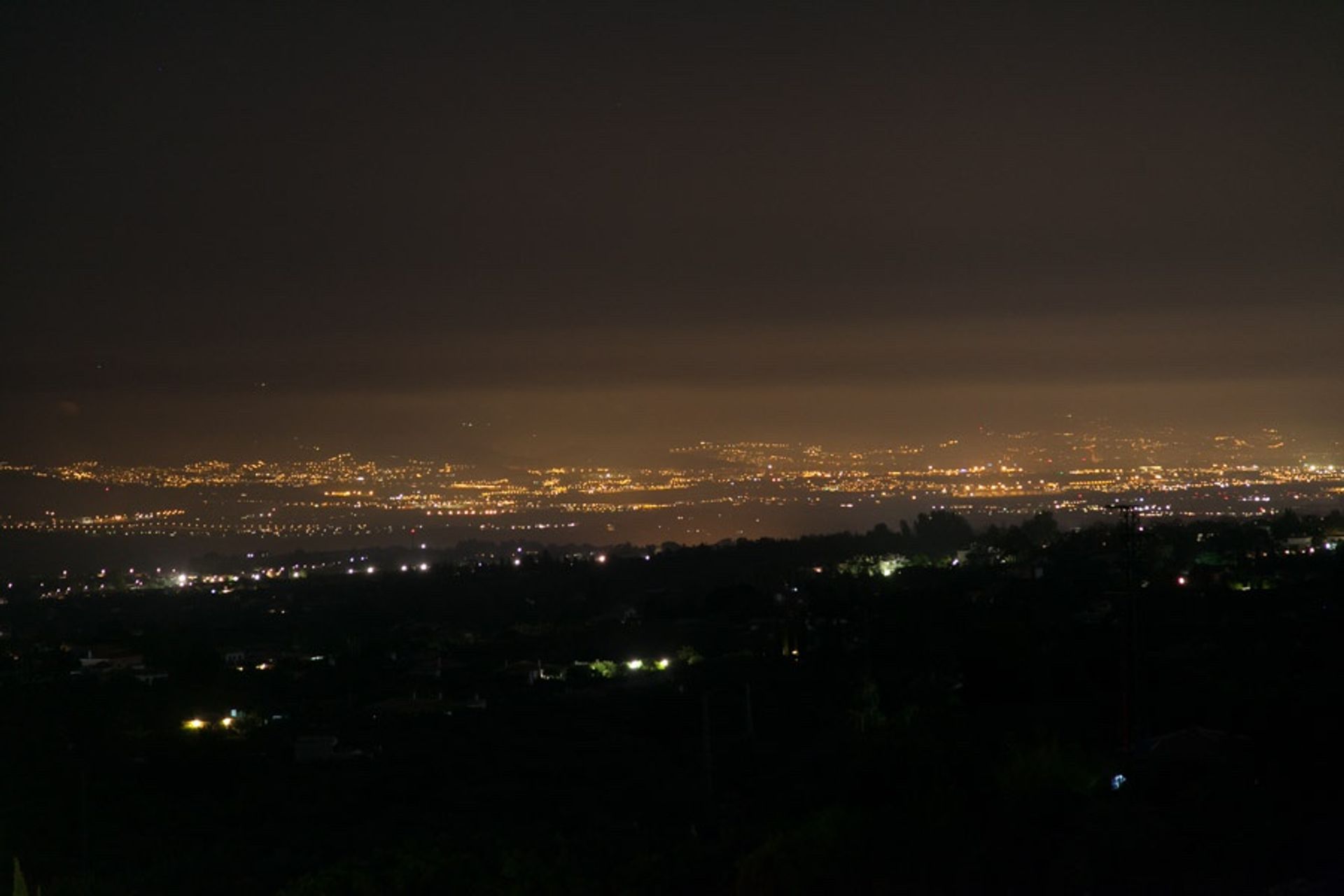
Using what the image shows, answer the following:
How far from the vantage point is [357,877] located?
1143cm

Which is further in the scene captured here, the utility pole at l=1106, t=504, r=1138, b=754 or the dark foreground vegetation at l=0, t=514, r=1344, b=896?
the utility pole at l=1106, t=504, r=1138, b=754

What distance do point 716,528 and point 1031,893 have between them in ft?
234

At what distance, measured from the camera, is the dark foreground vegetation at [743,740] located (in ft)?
36.5

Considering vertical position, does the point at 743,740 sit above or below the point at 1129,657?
below

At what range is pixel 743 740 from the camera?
2108 cm

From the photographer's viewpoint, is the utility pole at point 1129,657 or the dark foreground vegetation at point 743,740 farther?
the utility pole at point 1129,657

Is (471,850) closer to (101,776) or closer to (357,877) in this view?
(357,877)

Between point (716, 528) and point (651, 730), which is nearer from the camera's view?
point (651, 730)

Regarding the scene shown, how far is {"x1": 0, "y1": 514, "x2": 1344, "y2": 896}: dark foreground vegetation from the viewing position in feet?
36.5

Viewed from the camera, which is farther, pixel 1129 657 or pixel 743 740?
pixel 743 740

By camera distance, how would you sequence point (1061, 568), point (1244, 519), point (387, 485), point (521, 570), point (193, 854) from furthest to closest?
point (387, 485), point (521, 570), point (1244, 519), point (1061, 568), point (193, 854)

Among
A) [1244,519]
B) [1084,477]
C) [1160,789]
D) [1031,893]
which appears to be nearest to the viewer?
[1031,893]

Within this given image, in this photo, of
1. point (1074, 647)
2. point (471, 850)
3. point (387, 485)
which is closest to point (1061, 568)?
point (1074, 647)

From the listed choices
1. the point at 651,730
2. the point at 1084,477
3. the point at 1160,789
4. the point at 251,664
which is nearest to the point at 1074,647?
the point at 651,730
